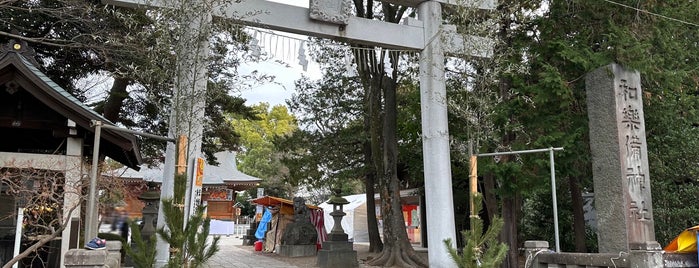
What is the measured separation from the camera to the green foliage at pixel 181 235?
12.0ft

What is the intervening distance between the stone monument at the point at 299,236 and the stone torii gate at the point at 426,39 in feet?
27.7

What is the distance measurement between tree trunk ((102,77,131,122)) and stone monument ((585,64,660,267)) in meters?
9.66

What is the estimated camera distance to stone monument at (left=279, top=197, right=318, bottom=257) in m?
15.7

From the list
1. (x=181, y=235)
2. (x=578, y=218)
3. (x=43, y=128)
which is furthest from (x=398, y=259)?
(x=181, y=235)

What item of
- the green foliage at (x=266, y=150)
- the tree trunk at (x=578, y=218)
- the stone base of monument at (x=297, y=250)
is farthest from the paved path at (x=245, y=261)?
the green foliage at (x=266, y=150)

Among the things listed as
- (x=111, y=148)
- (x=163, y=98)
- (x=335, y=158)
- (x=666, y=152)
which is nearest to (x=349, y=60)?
(x=163, y=98)

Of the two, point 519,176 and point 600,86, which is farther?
point 519,176

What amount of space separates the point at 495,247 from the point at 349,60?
462 centimetres

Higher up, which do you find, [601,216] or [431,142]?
[431,142]

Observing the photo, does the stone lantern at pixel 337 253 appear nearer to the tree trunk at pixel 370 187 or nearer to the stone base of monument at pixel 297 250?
the stone base of monument at pixel 297 250

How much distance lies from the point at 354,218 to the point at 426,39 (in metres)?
17.2

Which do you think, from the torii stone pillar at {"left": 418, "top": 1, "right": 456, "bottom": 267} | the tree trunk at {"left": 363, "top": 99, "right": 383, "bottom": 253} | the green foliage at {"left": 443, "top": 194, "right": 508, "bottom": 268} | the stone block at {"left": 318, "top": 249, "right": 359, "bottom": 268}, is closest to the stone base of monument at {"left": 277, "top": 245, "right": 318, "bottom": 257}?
the tree trunk at {"left": 363, "top": 99, "right": 383, "bottom": 253}

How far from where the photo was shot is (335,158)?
1655 centimetres

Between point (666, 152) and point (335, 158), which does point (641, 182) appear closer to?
point (666, 152)
